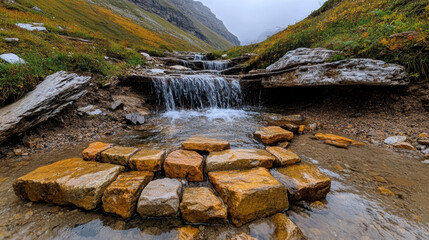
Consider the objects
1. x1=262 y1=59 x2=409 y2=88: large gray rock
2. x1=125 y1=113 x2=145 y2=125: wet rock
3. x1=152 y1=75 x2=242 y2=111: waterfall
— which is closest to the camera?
x1=262 y1=59 x2=409 y2=88: large gray rock

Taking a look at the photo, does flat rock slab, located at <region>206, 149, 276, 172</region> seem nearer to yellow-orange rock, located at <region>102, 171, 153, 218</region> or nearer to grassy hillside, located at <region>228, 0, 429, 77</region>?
yellow-orange rock, located at <region>102, 171, 153, 218</region>

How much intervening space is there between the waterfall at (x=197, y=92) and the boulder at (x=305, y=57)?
2580 millimetres

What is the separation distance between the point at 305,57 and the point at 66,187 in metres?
8.58

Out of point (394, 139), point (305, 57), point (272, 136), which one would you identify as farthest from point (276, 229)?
point (305, 57)

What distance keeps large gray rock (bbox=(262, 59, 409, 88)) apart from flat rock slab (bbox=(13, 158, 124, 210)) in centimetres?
708

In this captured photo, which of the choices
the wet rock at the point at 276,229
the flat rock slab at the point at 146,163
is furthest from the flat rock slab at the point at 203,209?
the flat rock slab at the point at 146,163

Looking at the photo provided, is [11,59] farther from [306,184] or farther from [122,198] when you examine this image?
[306,184]

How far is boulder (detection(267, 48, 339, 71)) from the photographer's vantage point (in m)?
6.60

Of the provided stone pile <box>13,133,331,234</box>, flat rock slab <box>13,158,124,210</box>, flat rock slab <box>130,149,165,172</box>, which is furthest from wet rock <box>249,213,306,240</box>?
flat rock slab <box>13,158,124,210</box>

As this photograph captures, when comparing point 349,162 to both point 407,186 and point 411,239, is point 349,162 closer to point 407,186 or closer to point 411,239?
point 407,186

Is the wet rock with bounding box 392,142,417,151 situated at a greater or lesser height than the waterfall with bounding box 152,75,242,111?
lesser

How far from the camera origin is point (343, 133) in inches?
192

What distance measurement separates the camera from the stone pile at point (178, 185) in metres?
1.96

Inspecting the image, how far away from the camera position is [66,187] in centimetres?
209
